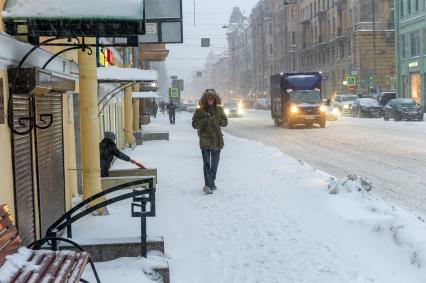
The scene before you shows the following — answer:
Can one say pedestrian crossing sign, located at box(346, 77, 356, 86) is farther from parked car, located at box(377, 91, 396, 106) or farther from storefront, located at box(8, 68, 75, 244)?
storefront, located at box(8, 68, 75, 244)

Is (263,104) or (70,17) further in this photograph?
(263,104)

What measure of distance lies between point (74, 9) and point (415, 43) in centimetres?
4713

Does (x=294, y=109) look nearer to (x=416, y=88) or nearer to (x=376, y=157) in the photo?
(x=376, y=157)

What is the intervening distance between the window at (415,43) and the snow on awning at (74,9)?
4592cm

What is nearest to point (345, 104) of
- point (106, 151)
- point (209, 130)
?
point (209, 130)

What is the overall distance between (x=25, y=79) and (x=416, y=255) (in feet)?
13.3

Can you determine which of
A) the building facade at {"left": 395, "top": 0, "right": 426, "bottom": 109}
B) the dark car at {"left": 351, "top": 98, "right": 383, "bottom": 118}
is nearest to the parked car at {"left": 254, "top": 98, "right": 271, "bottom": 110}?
the building facade at {"left": 395, "top": 0, "right": 426, "bottom": 109}

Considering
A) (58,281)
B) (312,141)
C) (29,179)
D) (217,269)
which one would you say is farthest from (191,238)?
(312,141)

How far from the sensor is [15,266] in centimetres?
436

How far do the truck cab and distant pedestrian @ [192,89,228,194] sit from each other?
22248 mm

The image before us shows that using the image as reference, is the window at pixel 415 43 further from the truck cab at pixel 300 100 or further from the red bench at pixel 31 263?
the red bench at pixel 31 263

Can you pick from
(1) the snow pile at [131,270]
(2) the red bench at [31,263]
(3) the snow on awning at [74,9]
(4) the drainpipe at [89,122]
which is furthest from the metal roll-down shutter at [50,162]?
(2) the red bench at [31,263]

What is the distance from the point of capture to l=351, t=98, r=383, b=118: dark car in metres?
44.2

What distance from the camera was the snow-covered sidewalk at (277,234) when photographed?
6125 millimetres
